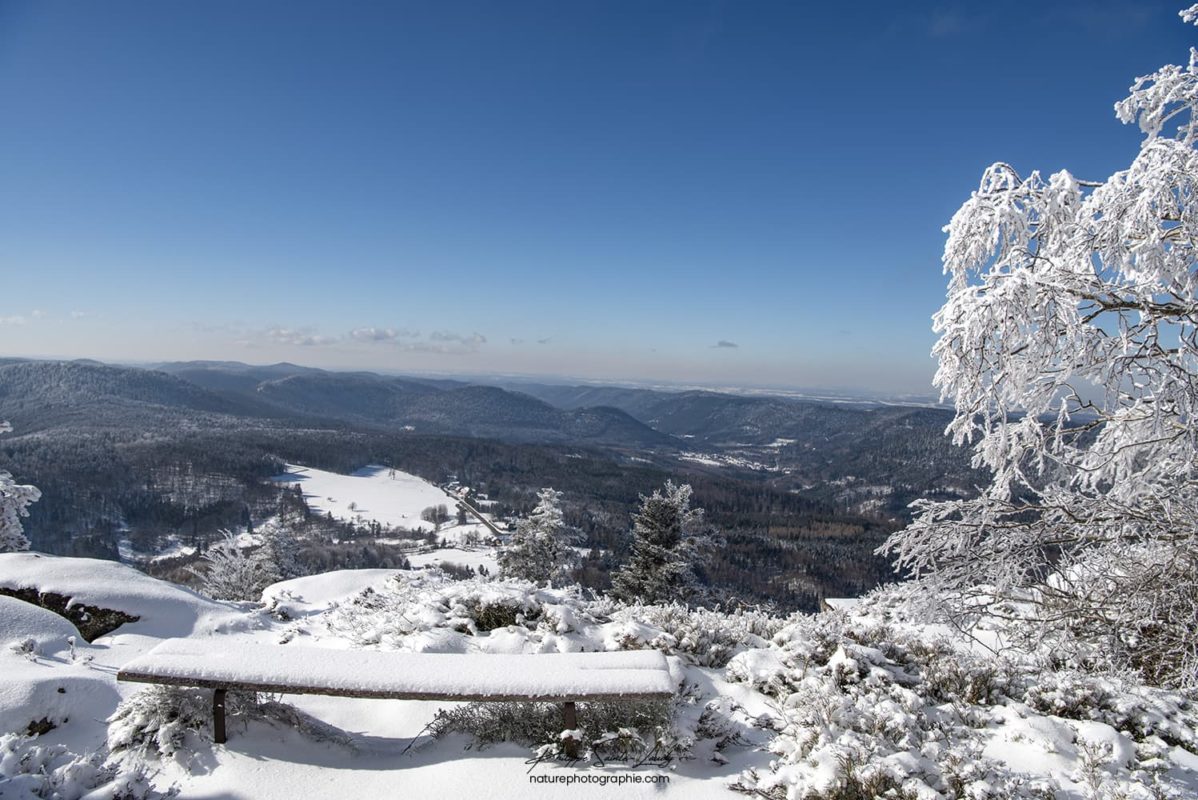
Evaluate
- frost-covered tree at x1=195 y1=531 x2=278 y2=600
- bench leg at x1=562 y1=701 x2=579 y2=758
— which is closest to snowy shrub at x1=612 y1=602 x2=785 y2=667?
bench leg at x1=562 y1=701 x2=579 y2=758

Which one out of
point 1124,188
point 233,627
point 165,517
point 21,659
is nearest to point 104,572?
point 233,627

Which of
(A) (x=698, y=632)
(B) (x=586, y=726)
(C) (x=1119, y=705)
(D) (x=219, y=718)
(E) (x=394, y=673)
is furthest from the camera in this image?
(A) (x=698, y=632)

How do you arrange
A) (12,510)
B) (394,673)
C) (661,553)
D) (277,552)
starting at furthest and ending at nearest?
(277,552), (661,553), (12,510), (394,673)

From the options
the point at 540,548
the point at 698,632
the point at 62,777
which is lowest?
the point at 540,548

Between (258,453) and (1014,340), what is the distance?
634ft

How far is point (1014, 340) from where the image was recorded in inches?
151

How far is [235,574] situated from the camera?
873 inches

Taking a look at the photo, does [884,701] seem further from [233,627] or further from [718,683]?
[233,627]

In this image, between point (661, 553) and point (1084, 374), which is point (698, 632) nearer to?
point (1084, 374)

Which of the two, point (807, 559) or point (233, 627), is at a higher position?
point (233, 627)

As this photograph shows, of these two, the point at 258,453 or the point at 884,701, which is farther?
the point at 258,453

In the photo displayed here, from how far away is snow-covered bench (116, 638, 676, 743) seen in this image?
410 cm

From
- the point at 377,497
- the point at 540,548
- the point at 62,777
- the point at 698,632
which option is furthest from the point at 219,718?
the point at 377,497

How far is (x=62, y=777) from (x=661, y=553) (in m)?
19.0
